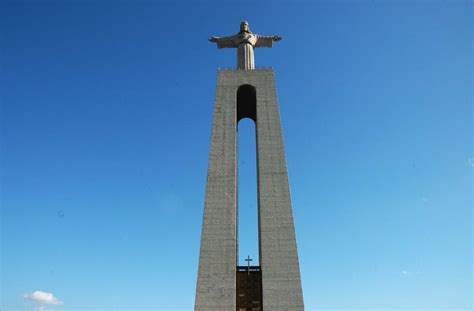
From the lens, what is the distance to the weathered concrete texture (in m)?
18.3

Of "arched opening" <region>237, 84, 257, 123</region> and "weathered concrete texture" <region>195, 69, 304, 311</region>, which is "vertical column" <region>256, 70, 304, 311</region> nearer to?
"weathered concrete texture" <region>195, 69, 304, 311</region>

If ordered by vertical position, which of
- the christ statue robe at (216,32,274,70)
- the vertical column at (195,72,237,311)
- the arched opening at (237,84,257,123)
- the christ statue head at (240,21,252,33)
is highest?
the christ statue head at (240,21,252,33)

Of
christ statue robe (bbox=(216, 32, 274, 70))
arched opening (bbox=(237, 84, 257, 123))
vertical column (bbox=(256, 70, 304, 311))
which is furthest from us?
christ statue robe (bbox=(216, 32, 274, 70))

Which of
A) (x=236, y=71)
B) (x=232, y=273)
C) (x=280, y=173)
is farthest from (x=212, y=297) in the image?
(x=236, y=71)

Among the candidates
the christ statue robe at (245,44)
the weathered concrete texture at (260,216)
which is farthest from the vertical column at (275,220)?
the christ statue robe at (245,44)

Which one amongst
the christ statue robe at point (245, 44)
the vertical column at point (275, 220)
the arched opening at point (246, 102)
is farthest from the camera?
the christ statue robe at point (245, 44)

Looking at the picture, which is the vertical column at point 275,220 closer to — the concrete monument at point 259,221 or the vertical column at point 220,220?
the concrete monument at point 259,221

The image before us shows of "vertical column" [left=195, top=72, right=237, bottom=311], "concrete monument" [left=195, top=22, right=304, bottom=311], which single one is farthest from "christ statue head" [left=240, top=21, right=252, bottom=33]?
"vertical column" [left=195, top=72, right=237, bottom=311]

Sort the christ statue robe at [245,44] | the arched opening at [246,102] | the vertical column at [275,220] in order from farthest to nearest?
the christ statue robe at [245,44]
the arched opening at [246,102]
the vertical column at [275,220]

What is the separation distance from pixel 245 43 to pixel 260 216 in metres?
11.1

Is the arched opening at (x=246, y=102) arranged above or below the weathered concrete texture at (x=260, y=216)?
above

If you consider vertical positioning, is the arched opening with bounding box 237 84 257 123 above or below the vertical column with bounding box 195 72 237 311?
above

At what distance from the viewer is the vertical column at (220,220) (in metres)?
18.3

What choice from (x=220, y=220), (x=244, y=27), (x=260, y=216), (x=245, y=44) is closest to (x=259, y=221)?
(x=260, y=216)
